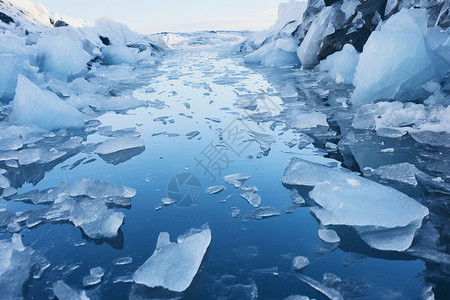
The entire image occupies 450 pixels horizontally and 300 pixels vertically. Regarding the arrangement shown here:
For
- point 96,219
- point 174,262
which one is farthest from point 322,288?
point 96,219

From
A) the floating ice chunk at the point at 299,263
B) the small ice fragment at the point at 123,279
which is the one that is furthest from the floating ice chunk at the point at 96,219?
the floating ice chunk at the point at 299,263

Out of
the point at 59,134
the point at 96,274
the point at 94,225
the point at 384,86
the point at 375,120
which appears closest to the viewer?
the point at 96,274

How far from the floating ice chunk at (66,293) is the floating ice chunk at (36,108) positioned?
3313 millimetres

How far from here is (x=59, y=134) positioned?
4.06 meters

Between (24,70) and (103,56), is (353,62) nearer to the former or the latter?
(24,70)

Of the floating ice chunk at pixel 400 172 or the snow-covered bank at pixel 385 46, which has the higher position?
the snow-covered bank at pixel 385 46

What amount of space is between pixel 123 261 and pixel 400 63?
4.58m

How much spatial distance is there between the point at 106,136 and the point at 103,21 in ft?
66.0

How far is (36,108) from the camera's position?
4.09 metres

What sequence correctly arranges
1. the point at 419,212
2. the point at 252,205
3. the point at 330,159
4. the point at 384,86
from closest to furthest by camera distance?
the point at 419,212 → the point at 252,205 → the point at 330,159 → the point at 384,86

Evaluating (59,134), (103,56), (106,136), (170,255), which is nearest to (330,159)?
(170,255)

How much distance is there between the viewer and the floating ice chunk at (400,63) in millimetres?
4320

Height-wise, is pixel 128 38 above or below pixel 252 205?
above

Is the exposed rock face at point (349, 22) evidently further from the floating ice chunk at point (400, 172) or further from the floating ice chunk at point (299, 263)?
the floating ice chunk at point (299, 263)
